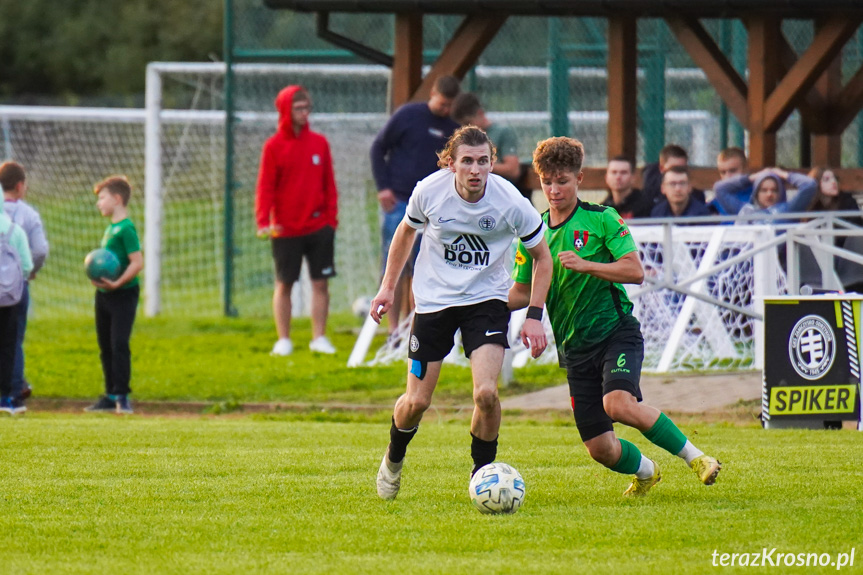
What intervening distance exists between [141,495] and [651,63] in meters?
12.5

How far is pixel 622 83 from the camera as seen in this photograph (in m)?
13.3

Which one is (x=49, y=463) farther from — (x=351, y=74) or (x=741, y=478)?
(x=351, y=74)

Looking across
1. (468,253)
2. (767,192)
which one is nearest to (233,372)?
(767,192)

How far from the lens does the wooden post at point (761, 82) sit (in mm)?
12719

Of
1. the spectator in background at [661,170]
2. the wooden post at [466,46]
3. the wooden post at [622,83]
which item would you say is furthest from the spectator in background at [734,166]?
the wooden post at [466,46]

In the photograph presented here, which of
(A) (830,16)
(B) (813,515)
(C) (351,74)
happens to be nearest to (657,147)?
(A) (830,16)

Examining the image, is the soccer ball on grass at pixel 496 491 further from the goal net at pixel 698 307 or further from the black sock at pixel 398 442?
the goal net at pixel 698 307

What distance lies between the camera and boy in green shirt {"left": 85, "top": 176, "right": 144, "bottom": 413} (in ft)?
Result: 34.9

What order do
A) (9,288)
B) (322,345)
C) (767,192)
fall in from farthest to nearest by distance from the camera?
(322,345)
(767,192)
(9,288)

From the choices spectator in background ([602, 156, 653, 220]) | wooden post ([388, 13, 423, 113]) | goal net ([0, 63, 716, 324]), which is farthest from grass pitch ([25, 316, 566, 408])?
wooden post ([388, 13, 423, 113])

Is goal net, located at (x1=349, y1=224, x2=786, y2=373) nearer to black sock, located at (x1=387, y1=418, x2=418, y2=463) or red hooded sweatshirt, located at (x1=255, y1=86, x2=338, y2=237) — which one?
red hooded sweatshirt, located at (x1=255, y1=86, x2=338, y2=237)

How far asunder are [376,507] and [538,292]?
1.27 m

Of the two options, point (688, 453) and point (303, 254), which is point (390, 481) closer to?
point (688, 453)

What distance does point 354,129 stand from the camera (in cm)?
1872
